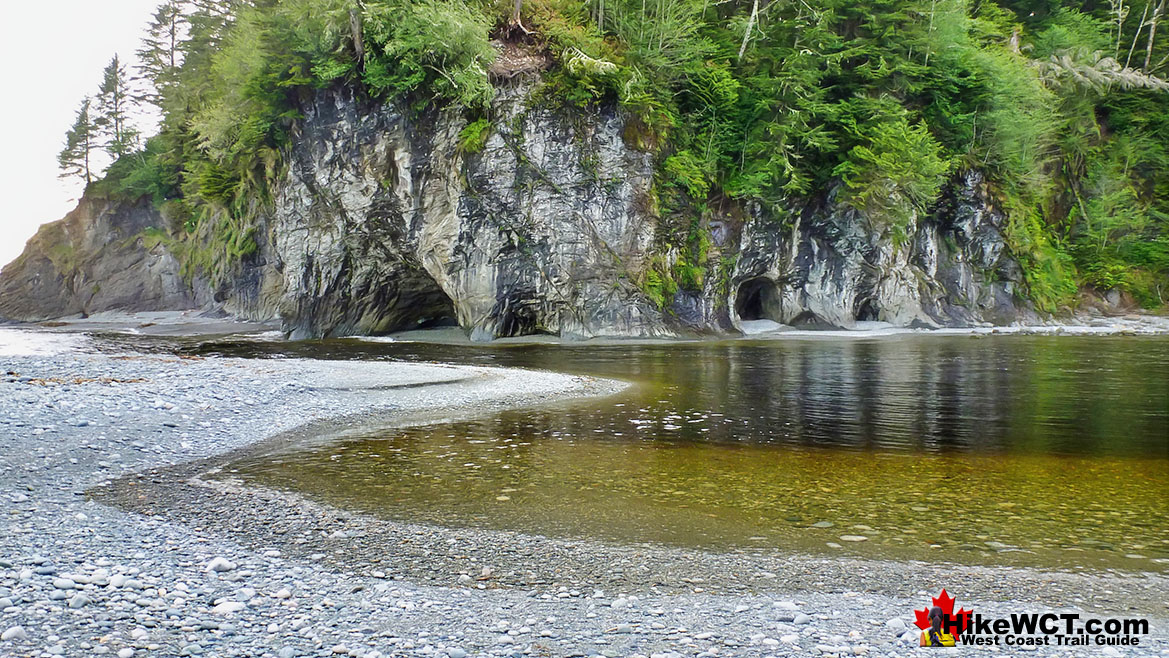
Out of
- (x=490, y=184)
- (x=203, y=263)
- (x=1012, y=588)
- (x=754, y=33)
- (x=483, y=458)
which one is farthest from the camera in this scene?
(x=203, y=263)

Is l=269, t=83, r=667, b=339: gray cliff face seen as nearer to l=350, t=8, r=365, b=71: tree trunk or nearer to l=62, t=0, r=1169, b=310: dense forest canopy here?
l=62, t=0, r=1169, b=310: dense forest canopy

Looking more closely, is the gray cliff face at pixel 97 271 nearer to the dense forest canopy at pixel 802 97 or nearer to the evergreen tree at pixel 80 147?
the evergreen tree at pixel 80 147

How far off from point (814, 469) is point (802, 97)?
99.2 feet

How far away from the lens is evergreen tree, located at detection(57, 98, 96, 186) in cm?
6184

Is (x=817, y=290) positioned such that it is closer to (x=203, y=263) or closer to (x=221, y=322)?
(x=221, y=322)

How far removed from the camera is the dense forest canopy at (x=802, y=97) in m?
31.6

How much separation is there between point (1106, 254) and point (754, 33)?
26.8 meters

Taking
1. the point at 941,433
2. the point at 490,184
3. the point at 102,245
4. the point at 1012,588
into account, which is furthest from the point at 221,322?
the point at 1012,588

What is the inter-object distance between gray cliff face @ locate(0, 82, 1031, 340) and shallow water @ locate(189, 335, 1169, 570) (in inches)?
708

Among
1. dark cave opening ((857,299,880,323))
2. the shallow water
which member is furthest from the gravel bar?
dark cave opening ((857,299,880,323))

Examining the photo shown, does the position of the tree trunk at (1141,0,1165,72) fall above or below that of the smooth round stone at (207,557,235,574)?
above

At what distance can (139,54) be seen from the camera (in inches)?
2501

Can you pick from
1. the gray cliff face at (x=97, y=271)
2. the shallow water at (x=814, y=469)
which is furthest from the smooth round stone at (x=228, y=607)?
the gray cliff face at (x=97, y=271)

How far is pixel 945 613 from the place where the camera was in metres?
4.38
